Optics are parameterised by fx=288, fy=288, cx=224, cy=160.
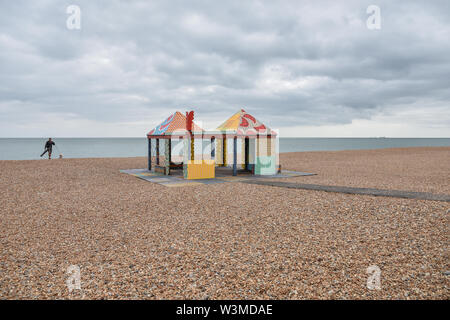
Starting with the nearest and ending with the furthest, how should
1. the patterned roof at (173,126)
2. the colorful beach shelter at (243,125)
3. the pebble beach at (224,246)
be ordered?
the pebble beach at (224,246), the colorful beach shelter at (243,125), the patterned roof at (173,126)

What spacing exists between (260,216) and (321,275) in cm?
312

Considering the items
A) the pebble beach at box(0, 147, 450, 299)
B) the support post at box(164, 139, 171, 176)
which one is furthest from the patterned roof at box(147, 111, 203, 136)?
the pebble beach at box(0, 147, 450, 299)

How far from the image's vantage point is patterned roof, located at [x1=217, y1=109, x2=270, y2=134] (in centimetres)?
1506

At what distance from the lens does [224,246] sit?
17.3 feet

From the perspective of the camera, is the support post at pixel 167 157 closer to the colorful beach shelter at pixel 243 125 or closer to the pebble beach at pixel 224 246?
the colorful beach shelter at pixel 243 125

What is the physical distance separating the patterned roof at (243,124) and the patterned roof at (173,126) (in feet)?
5.42

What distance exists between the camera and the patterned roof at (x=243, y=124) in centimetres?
1506

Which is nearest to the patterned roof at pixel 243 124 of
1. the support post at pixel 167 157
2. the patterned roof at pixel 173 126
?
the patterned roof at pixel 173 126

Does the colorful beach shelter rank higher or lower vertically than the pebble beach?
higher

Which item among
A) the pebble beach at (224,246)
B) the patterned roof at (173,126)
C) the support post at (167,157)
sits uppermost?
the patterned roof at (173,126)

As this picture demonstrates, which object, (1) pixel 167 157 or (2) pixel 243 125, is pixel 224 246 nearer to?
(1) pixel 167 157

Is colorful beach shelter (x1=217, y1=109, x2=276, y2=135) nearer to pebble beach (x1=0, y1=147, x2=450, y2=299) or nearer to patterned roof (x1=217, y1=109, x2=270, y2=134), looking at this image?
patterned roof (x1=217, y1=109, x2=270, y2=134)

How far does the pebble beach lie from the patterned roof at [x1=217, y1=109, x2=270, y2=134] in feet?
20.1

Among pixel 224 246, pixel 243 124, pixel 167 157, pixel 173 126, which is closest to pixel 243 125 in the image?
pixel 243 124
